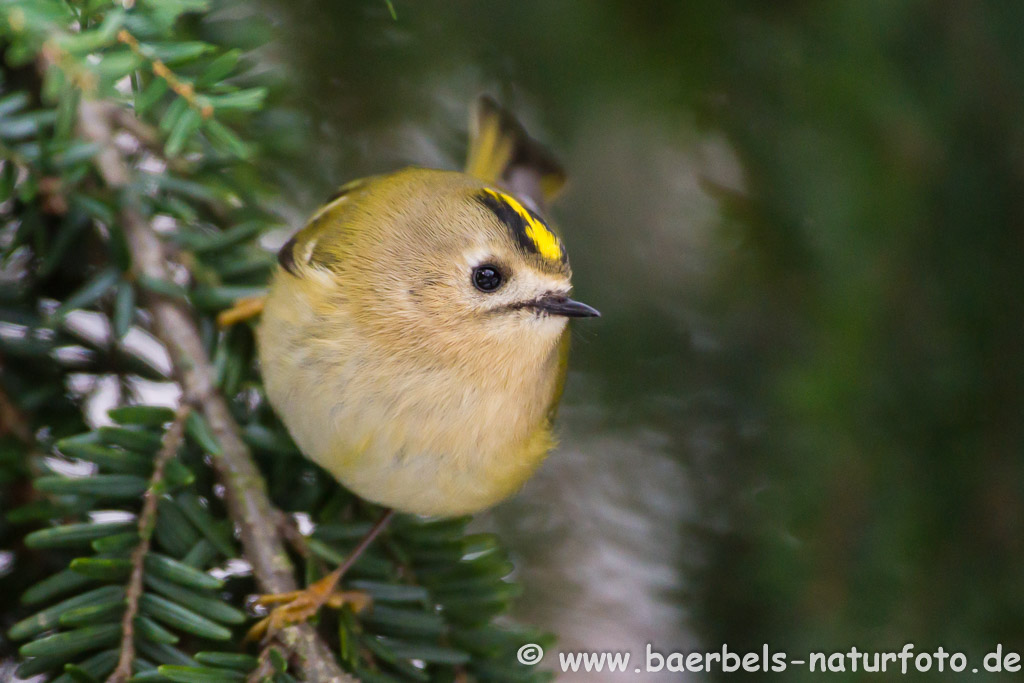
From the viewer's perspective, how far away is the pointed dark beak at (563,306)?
1000 millimetres

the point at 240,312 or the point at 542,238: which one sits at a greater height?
the point at 542,238

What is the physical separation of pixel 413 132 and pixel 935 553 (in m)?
0.84

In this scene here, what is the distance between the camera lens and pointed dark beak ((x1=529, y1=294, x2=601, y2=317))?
1.00 metres

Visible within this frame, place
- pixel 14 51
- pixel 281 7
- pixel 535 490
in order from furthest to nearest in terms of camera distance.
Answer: pixel 535 490, pixel 281 7, pixel 14 51

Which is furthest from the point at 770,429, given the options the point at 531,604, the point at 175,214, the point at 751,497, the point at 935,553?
the point at 175,214

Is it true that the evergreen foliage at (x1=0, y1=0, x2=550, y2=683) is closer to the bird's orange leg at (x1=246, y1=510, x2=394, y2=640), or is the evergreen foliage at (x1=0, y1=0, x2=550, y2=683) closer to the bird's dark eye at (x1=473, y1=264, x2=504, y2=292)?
the bird's orange leg at (x1=246, y1=510, x2=394, y2=640)

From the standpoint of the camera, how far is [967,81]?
0.96 meters

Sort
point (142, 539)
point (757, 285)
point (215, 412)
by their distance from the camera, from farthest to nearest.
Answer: point (757, 285) → point (215, 412) → point (142, 539)

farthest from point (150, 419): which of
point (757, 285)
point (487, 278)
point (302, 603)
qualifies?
point (757, 285)

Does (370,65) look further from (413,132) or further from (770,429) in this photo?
(770,429)

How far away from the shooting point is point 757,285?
118 centimetres

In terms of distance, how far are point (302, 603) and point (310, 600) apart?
0.06ft

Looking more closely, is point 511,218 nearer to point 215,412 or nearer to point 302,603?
point 215,412

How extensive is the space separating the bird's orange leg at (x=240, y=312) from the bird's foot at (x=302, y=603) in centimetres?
33
